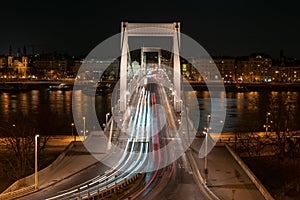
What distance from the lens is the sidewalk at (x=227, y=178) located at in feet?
16.9

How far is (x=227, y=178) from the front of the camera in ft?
19.2

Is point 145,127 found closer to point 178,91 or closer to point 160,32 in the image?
point 178,91

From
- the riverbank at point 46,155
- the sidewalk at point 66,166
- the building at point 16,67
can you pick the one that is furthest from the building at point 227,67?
the sidewalk at point 66,166

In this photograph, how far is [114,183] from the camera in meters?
5.34

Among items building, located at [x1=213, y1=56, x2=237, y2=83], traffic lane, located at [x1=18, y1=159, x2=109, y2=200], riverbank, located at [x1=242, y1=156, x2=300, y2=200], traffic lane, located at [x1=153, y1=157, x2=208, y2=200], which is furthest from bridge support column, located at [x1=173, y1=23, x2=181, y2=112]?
building, located at [x1=213, y1=56, x2=237, y2=83]

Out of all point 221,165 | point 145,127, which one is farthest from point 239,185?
point 145,127

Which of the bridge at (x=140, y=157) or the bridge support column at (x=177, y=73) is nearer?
the bridge at (x=140, y=157)

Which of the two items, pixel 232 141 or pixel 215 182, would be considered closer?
pixel 215 182

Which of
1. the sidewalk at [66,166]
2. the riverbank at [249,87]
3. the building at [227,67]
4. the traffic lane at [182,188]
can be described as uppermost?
the building at [227,67]

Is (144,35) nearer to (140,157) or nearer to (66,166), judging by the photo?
(140,157)

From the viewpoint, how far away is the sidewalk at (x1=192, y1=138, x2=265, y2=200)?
5145 mm

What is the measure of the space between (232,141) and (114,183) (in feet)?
15.3

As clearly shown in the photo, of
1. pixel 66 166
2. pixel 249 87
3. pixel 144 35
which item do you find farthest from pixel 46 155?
pixel 249 87

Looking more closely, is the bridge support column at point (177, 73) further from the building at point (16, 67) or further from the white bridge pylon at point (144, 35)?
the building at point (16, 67)
